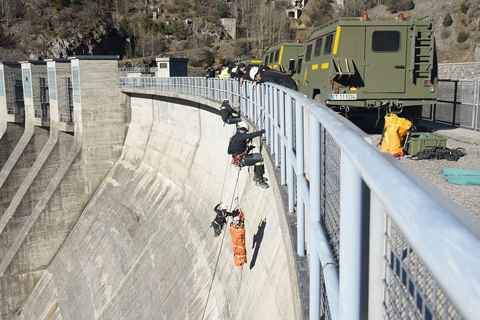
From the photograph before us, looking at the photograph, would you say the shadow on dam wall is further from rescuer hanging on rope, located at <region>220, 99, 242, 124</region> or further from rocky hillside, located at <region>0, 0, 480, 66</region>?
rocky hillside, located at <region>0, 0, 480, 66</region>

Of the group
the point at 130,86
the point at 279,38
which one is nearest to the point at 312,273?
the point at 130,86

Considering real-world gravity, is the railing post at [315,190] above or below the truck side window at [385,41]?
below

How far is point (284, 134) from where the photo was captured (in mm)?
5824

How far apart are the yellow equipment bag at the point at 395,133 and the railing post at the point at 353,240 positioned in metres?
6.87

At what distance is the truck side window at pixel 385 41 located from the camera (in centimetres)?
1081

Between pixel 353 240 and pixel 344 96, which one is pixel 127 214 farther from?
pixel 353 240

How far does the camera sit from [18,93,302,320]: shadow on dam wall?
29.3ft

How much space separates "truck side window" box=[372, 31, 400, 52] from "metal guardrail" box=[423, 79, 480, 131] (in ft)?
6.97

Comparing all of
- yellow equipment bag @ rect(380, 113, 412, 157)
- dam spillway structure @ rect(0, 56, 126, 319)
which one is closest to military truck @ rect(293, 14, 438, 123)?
yellow equipment bag @ rect(380, 113, 412, 157)

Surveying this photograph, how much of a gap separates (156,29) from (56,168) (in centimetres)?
4535

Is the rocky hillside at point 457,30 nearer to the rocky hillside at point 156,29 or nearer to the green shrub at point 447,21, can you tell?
the rocky hillside at point 156,29

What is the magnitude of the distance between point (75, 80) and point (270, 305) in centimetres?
2185

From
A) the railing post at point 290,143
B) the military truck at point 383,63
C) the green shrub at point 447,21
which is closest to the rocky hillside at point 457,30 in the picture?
the green shrub at point 447,21

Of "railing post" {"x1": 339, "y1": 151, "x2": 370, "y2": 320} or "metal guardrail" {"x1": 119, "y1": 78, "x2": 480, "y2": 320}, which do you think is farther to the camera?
"railing post" {"x1": 339, "y1": 151, "x2": 370, "y2": 320}
